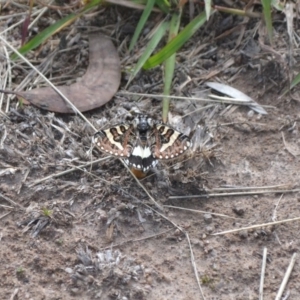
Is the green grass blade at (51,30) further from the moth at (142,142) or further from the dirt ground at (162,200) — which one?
the moth at (142,142)

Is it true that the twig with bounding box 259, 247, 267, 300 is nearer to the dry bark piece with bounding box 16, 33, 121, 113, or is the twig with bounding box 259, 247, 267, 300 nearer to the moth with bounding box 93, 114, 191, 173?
the moth with bounding box 93, 114, 191, 173

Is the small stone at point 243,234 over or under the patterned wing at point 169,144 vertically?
under

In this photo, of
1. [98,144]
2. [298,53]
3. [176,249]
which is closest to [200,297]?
[176,249]

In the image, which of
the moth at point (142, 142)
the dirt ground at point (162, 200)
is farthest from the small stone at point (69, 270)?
the moth at point (142, 142)

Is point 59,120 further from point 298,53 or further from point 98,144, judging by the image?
point 298,53

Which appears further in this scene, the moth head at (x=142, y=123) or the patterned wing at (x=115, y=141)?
the moth head at (x=142, y=123)

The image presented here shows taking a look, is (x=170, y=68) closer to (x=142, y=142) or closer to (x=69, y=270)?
(x=142, y=142)

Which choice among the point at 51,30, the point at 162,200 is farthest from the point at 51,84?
the point at 162,200
